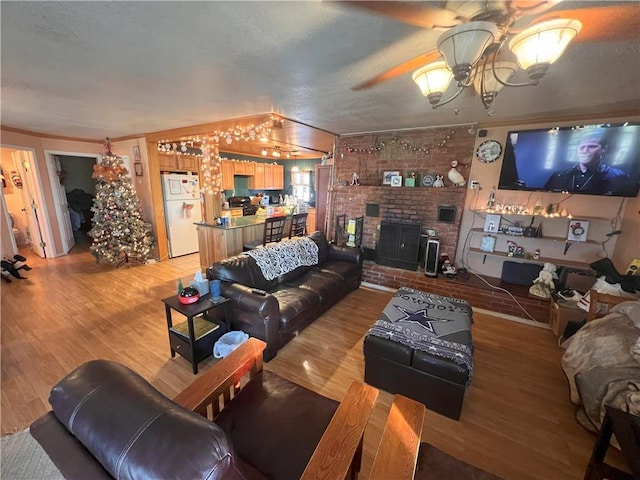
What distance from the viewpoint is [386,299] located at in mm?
3549

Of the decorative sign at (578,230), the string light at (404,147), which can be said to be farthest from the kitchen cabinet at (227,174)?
the decorative sign at (578,230)

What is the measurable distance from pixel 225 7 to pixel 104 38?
2.71ft

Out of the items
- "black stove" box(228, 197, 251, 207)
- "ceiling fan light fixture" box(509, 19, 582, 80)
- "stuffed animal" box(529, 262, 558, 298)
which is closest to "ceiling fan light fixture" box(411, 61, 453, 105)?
"ceiling fan light fixture" box(509, 19, 582, 80)

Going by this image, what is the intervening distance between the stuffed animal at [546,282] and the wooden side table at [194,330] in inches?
137

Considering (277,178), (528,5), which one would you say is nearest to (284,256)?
(528,5)

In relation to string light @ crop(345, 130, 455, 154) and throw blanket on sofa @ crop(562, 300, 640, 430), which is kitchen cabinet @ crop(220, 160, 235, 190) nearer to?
string light @ crop(345, 130, 455, 154)

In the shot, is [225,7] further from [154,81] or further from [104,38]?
[154,81]

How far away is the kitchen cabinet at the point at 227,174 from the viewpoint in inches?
258

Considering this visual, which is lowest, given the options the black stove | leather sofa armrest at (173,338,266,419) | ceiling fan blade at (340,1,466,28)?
leather sofa armrest at (173,338,266,419)

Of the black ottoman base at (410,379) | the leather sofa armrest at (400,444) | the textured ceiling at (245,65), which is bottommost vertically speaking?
the black ottoman base at (410,379)

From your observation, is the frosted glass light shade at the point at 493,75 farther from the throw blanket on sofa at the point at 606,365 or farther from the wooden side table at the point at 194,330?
the wooden side table at the point at 194,330

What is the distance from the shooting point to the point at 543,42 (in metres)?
0.98

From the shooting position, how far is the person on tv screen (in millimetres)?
2568

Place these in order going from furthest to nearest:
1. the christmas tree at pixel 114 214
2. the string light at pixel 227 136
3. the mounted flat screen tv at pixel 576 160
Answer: the christmas tree at pixel 114 214, the string light at pixel 227 136, the mounted flat screen tv at pixel 576 160
